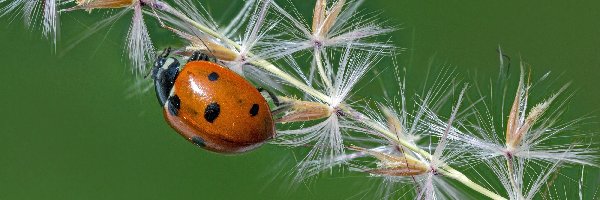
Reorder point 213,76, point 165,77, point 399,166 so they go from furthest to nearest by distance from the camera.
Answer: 1. point 165,77
2. point 213,76
3. point 399,166

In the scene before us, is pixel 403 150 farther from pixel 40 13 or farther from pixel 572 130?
pixel 40 13

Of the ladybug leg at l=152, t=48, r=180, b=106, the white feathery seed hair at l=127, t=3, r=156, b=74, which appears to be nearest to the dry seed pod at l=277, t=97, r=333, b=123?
the white feathery seed hair at l=127, t=3, r=156, b=74

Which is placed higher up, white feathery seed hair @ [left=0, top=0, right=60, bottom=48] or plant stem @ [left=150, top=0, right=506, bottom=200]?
plant stem @ [left=150, top=0, right=506, bottom=200]

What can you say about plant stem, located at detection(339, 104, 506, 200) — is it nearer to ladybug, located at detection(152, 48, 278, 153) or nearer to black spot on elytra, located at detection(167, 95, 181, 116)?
ladybug, located at detection(152, 48, 278, 153)

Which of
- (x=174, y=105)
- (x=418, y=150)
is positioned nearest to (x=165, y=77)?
(x=174, y=105)

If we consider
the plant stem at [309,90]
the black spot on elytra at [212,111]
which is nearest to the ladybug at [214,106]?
the black spot on elytra at [212,111]

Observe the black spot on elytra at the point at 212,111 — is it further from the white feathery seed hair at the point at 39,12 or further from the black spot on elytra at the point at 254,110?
the white feathery seed hair at the point at 39,12

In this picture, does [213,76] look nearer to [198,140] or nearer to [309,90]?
[198,140]

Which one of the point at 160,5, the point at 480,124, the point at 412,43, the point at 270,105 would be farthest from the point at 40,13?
the point at 412,43

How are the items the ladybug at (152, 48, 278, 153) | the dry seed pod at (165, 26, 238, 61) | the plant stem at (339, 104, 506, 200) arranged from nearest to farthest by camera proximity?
the plant stem at (339, 104, 506, 200) → the dry seed pod at (165, 26, 238, 61) → the ladybug at (152, 48, 278, 153)
